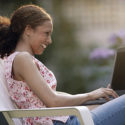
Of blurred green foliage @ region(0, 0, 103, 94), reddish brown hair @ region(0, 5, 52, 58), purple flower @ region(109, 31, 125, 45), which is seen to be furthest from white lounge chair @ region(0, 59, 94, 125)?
blurred green foliage @ region(0, 0, 103, 94)

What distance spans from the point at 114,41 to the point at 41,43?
287 cm

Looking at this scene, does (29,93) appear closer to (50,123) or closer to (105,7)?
(50,123)

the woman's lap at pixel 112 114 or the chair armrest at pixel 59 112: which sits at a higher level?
the chair armrest at pixel 59 112

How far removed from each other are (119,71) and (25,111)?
2.33 feet

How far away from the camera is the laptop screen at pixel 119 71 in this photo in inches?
140

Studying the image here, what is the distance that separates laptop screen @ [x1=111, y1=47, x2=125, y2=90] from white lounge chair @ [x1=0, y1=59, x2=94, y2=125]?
61cm

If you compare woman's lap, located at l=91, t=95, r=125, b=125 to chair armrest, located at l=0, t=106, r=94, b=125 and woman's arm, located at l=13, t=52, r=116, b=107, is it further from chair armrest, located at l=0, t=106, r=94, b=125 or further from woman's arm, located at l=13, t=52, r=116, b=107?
chair armrest, located at l=0, t=106, r=94, b=125

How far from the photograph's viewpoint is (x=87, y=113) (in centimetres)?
299

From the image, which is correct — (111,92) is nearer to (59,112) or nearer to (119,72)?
(119,72)

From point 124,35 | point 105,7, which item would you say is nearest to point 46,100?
point 124,35

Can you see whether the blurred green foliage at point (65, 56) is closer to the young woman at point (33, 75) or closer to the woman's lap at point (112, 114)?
the young woman at point (33, 75)

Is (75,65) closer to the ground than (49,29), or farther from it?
closer to the ground

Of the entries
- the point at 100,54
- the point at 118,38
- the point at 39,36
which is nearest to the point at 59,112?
the point at 39,36

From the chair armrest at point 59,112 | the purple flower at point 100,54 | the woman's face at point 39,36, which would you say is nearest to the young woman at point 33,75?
the woman's face at point 39,36
